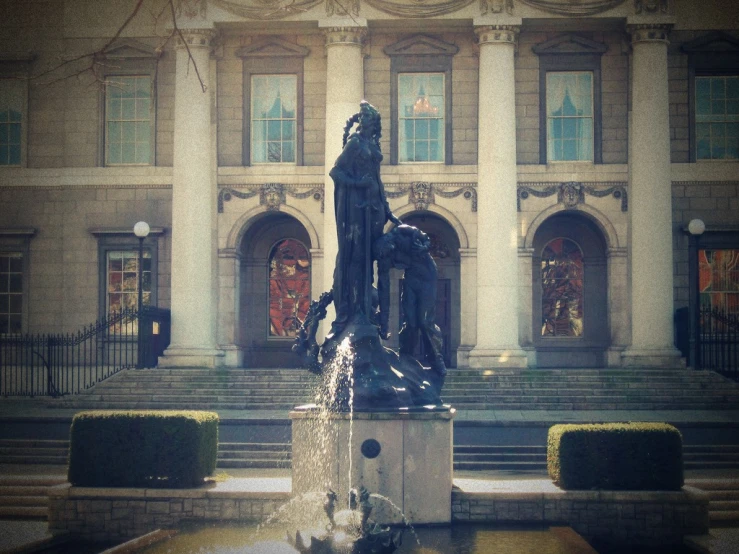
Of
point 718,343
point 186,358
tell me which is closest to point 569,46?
point 718,343

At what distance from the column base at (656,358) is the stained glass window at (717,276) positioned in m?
2.56

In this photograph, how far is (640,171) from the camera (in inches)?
1185

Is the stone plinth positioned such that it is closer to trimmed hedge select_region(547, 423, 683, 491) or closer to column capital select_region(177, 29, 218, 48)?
trimmed hedge select_region(547, 423, 683, 491)

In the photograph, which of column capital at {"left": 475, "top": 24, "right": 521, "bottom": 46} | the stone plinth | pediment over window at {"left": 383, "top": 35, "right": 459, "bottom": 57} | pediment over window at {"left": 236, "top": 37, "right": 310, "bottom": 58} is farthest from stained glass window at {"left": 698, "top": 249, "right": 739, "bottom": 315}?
the stone plinth

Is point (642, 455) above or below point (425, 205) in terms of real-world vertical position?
below

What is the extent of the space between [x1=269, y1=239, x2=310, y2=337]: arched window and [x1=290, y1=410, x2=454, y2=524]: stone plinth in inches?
766

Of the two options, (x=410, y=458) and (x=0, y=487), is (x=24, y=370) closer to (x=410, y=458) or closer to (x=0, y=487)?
(x=0, y=487)

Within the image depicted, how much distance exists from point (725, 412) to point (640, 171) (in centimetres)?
850

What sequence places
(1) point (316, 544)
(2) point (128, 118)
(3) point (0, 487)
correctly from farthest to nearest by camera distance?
1. (2) point (128, 118)
2. (3) point (0, 487)
3. (1) point (316, 544)

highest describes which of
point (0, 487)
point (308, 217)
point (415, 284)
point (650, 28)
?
point (650, 28)

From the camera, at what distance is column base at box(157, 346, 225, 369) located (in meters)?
29.9

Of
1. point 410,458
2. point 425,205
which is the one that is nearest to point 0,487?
point 410,458

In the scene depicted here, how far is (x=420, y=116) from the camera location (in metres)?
→ 31.6

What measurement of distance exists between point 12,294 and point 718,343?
1998 centimetres
